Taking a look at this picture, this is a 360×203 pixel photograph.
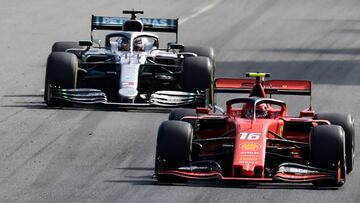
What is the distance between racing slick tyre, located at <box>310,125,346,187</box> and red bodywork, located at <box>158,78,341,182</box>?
0.40 feet

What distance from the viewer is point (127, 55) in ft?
86.2

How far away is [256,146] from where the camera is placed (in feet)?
57.9

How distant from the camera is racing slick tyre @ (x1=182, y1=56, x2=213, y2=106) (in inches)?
987

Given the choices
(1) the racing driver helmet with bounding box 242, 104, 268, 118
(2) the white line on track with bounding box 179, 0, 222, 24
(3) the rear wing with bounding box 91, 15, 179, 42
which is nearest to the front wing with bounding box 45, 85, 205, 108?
(3) the rear wing with bounding box 91, 15, 179, 42

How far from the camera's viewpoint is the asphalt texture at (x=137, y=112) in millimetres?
17578

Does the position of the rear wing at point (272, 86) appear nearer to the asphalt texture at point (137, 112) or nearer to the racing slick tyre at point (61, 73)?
the asphalt texture at point (137, 112)

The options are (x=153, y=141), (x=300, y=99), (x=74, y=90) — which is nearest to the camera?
(x=153, y=141)

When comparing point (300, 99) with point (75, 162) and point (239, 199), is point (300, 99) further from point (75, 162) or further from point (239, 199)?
point (239, 199)

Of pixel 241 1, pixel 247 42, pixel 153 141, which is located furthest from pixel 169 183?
pixel 241 1

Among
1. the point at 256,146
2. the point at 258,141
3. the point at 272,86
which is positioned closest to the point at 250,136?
the point at 258,141

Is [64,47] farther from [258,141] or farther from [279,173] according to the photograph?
[279,173]

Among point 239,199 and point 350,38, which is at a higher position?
point 350,38

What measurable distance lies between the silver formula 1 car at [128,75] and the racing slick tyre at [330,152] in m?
7.58

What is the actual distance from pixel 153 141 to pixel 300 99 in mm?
6529
